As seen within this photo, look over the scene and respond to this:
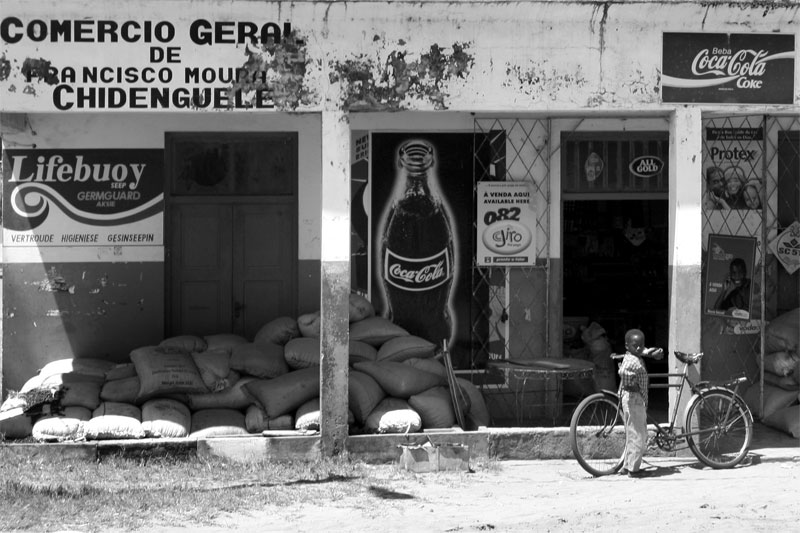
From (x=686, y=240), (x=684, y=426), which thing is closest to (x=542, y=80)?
(x=686, y=240)

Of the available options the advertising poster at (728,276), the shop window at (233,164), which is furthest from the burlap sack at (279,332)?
the advertising poster at (728,276)

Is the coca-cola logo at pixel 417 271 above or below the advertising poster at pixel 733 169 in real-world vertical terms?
below

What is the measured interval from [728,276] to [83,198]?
6.85 metres

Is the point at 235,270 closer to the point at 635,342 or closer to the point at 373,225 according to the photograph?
the point at 373,225

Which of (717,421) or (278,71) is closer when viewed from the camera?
(278,71)

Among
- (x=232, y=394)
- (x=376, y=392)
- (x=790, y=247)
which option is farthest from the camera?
(x=790, y=247)

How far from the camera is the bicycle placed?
9.32m

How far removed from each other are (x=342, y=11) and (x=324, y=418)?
353 cm

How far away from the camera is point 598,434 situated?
369 inches

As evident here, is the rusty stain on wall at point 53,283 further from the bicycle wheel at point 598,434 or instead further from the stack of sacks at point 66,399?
the bicycle wheel at point 598,434

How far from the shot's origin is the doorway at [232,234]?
11555 mm

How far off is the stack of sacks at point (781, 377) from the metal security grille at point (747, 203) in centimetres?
35

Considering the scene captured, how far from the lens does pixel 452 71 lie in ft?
31.0

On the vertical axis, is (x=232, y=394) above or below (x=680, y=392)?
below
